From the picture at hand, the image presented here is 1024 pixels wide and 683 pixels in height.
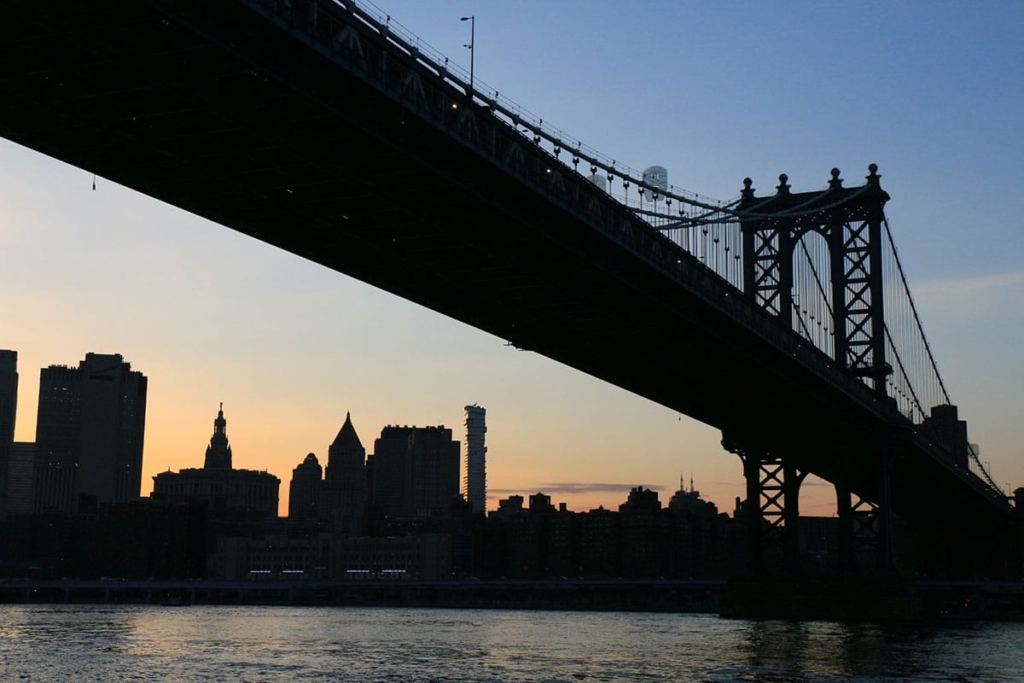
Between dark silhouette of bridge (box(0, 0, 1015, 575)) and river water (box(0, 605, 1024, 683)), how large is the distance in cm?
1372

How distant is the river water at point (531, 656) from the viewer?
48.9 meters

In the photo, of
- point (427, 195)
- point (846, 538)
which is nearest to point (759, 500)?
point (846, 538)

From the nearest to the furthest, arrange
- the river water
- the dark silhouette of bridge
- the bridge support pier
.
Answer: the dark silhouette of bridge < the river water < the bridge support pier

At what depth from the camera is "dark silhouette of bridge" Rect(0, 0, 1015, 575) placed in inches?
1255

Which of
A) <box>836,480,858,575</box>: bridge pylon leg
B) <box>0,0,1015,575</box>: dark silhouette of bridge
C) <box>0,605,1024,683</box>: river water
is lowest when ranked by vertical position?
<box>0,605,1024,683</box>: river water

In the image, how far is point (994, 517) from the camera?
440 ft

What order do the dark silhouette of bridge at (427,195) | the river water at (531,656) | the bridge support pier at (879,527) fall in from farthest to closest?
the bridge support pier at (879,527) → the river water at (531,656) → the dark silhouette of bridge at (427,195)

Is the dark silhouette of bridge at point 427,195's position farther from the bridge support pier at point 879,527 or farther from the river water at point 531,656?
the river water at point 531,656

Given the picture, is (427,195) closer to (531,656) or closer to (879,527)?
(531,656)

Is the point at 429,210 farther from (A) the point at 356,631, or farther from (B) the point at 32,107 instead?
(A) the point at 356,631

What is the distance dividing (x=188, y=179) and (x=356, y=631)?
215 feet

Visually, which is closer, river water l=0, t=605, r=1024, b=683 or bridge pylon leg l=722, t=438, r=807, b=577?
river water l=0, t=605, r=1024, b=683

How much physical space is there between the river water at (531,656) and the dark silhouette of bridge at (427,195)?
13717 mm

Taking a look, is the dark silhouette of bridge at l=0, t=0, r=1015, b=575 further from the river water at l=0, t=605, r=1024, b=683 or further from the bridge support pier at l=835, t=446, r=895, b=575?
the river water at l=0, t=605, r=1024, b=683
